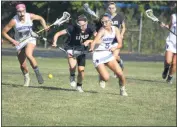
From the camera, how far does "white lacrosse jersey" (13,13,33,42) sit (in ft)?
50.6

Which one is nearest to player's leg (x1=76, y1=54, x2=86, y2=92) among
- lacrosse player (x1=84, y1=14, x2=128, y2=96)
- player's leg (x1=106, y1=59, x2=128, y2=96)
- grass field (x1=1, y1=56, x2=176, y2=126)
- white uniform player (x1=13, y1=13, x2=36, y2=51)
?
grass field (x1=1, y1=56, x2=176, y2=126)

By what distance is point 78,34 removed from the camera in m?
15.1

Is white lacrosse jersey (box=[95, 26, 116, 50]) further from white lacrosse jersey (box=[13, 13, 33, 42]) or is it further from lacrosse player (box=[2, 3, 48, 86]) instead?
white lacrosse jersey (box=[13, 13, 33, 42])

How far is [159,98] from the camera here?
13398mm

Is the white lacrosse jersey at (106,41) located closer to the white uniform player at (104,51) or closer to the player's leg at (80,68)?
the white uniform player at (104,51)

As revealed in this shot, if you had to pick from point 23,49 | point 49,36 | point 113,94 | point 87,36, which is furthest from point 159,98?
point 49,36

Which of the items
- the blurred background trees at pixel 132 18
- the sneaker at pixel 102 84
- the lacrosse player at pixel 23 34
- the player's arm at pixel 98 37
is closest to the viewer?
the player's arm at pixel 98 37

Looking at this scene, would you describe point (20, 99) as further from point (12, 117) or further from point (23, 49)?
point (23, 49)

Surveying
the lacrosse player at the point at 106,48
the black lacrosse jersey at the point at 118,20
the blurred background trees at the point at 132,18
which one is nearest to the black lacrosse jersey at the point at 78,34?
the lacrosse player at the point at 106,48

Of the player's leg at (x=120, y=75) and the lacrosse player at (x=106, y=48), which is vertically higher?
the lacrosse player at (x=106, y=48)

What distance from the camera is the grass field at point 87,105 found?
33.9ft

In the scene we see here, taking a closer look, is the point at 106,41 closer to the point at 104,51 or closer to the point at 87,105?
Result: the point at 104,51

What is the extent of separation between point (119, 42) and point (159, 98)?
168 cm

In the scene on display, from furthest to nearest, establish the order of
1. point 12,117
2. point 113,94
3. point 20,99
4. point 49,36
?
point 49,36, point 113,94, point 20,99, point 12,117
